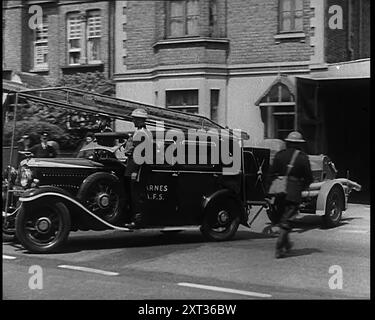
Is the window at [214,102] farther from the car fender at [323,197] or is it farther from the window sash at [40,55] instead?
the window sash at [40,55]

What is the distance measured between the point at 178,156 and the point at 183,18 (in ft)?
10.4

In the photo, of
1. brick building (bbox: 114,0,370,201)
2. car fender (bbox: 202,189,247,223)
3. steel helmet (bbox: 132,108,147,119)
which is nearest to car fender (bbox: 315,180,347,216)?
brick building (bbox: 114,0,370,201)

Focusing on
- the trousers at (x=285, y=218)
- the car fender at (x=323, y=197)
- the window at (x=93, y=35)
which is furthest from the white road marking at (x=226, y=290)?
the window at (x=93, y=35)

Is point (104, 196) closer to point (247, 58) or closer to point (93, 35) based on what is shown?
point (93, 35)

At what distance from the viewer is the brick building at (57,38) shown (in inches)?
457

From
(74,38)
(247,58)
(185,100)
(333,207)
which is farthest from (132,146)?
(185,100)

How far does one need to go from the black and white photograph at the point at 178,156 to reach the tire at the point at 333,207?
4cm

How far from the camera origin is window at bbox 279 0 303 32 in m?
11.2

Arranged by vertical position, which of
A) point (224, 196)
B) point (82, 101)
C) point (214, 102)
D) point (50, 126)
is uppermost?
point (214, 102)

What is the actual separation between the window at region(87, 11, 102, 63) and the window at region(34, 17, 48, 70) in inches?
33.0

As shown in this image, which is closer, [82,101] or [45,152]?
[82,101]

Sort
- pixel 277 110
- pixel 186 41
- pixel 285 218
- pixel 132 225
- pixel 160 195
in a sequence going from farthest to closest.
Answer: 1. pixel 277 110
2. pixel 186 41
3. pixel 160 195
4. pixel 132 225
5. pixel 285 218

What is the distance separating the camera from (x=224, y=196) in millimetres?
9555

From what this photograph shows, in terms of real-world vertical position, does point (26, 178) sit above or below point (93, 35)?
below
